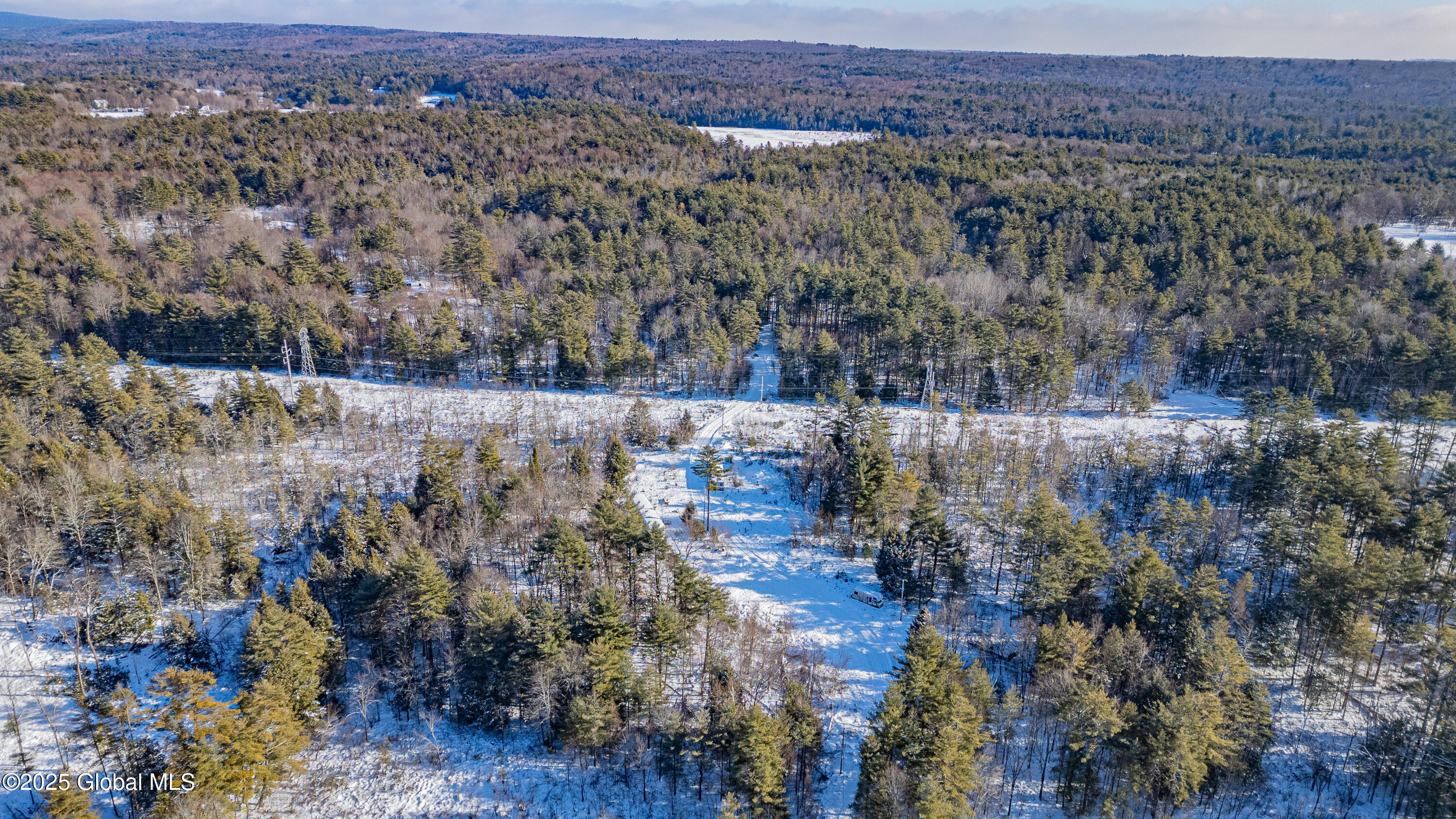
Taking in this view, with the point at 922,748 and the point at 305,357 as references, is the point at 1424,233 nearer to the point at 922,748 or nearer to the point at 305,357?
the point at 922,748

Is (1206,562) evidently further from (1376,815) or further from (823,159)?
(823,159)

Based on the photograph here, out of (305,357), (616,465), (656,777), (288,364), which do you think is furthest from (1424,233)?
(288,364)

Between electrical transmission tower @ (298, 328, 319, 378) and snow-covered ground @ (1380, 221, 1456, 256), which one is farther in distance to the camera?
snow-covered ground @ (1380, 221, 1456, 256)

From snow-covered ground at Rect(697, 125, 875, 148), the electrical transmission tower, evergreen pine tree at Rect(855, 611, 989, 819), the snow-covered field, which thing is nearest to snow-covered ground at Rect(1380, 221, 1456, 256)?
the snow-covered field

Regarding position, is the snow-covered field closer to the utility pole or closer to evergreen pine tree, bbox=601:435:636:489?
evergreen pine tree, bbox=601:435:636:489

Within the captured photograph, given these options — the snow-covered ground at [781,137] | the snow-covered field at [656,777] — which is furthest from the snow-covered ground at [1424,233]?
the snow-covered ground at [781,137]

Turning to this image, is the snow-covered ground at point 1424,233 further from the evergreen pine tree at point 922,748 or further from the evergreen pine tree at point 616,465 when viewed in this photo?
the evergreen pine tree at point 922,748

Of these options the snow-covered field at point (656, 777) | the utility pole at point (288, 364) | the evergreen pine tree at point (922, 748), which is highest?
the utility pole at point (288, 364)
